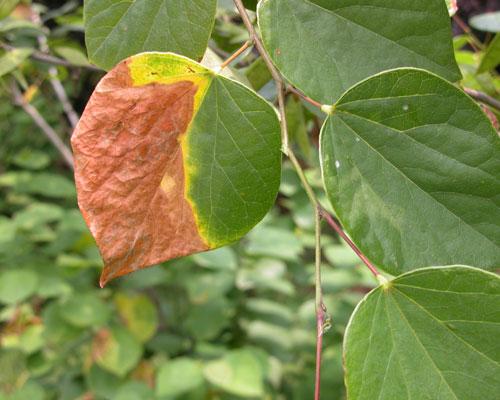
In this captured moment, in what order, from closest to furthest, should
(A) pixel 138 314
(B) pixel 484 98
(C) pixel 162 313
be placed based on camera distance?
(B) pixel 484 98 < (A) pixel 138 314 < (C) pixel 162 313

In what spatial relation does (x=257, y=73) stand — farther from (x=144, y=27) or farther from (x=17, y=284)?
(x=17, y=284)

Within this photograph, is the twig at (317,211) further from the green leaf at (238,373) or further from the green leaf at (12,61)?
the green leaf at (238,373)

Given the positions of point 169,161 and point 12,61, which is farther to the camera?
point 12,61

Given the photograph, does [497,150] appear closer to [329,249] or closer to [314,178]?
[314,178]

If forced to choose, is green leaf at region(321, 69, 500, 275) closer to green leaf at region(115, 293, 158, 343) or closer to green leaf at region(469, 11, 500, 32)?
green leaf at region(469, 11, 500, 32)

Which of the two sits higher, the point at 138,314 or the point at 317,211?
the point at 317,211

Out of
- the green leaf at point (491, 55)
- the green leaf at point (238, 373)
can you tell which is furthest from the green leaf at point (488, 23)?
the green leaf at point (238, 373)

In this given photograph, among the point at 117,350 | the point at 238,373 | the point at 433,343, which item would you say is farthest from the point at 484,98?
the point at 117,350

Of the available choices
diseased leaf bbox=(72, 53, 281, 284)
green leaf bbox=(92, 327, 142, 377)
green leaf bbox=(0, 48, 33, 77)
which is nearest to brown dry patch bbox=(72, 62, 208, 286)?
diseased leaf bbox=(72, 53, 281, 284)
